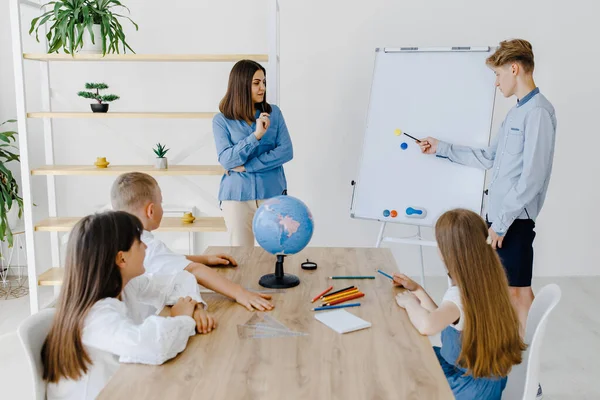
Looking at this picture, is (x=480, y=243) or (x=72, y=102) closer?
(x=480, y=243)

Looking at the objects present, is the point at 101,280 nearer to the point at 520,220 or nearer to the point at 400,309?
the point at 400,309

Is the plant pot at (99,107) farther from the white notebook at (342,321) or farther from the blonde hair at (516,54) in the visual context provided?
the white notebook at (342,321)

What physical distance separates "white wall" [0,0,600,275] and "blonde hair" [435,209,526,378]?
2.68 meters

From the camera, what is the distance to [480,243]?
1693mm

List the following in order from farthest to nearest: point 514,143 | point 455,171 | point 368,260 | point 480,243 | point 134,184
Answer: point 455,171
point 514,143
point 368,260
point 134,184
point 480,243

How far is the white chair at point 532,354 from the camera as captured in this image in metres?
1.62

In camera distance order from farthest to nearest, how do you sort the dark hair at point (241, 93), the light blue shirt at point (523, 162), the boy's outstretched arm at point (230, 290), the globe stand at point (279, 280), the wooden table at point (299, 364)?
the dark hair at point (241, 93)
the light blue shirt at point (523, 162)
the globe stand at point (279, 280)
the boy's outstretched arm at point (230, 290)
the wooden table at point (299, 364)

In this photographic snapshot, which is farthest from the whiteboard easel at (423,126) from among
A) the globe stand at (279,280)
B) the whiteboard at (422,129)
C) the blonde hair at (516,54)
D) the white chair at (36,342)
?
the white chair at (36,342)

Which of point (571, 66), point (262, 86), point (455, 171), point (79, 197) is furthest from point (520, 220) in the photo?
point (79, 197)

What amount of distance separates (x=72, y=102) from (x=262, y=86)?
190 centimetres

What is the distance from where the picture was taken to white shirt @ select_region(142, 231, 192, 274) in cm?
188

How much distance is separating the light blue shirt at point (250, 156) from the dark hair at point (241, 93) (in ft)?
0.12

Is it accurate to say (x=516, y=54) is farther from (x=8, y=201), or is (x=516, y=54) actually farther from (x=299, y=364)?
(x=8, y=201)

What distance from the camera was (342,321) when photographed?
169cm
